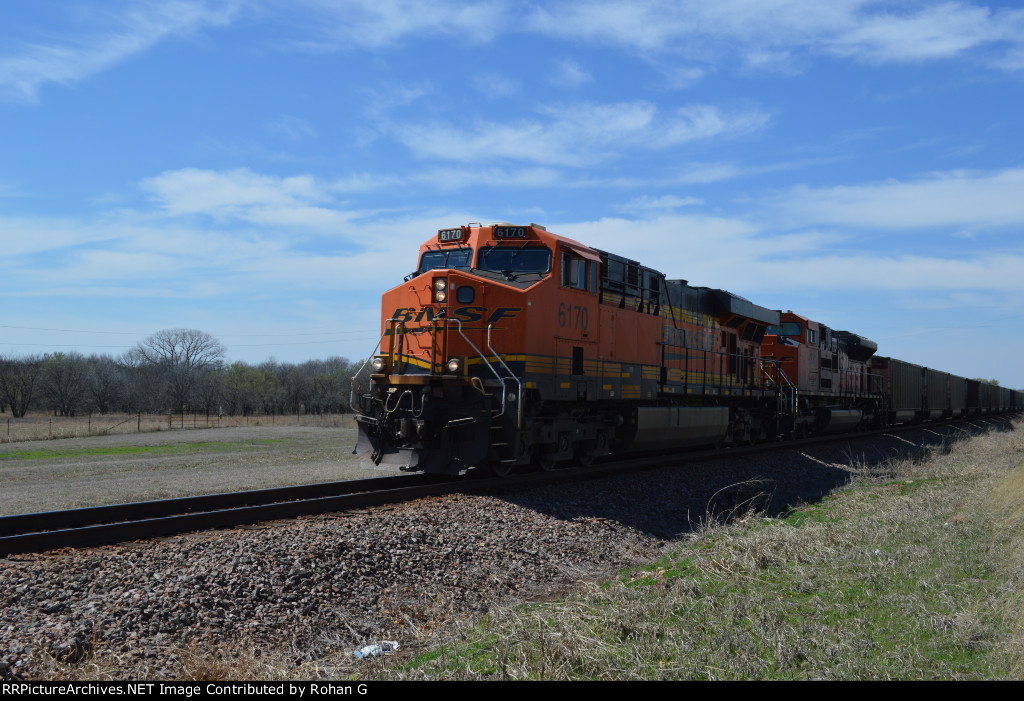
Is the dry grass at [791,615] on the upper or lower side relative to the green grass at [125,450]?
upper

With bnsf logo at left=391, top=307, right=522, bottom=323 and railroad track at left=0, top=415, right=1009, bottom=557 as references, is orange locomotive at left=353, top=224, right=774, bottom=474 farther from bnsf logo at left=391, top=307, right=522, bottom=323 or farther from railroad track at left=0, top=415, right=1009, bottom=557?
railroad track at left=0, top=415, right=1009, bottom=557

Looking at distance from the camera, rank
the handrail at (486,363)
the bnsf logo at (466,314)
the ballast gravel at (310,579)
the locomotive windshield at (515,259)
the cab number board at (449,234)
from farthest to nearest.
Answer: the cab number board at (449,234) < the locomotive windshield at (515,259) < the bnsf logo at (466,314) < the handrail at (486,363) < the ballast gravel at (310,579)

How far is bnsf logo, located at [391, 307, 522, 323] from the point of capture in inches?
429

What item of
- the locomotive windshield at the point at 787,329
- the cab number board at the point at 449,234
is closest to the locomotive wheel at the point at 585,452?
the cab number board at the point at 449,234

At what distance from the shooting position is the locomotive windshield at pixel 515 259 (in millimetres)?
11570

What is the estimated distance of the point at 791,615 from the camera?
5324mm

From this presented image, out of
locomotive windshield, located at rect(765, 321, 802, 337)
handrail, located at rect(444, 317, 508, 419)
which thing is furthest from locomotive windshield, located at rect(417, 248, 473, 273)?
locomotive windshield, located at rect(765, 321, 802, 337)

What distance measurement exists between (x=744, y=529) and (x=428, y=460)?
179 inches

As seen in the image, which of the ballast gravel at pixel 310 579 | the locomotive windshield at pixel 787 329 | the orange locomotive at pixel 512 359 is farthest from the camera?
the locomotive windshield at pixel 787 329

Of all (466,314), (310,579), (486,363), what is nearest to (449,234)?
(466,314)

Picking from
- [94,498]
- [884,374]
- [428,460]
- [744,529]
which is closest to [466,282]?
[428,460]

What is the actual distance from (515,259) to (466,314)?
1.34m

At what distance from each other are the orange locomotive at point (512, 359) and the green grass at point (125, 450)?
45.4 feet

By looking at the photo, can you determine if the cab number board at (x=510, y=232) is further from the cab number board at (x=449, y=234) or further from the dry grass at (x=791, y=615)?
the dry grass at (x=791, y=615)
